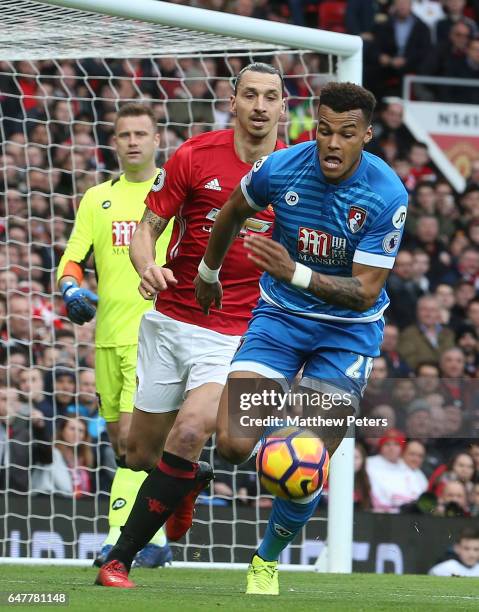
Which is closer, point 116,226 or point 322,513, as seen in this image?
point 116,226

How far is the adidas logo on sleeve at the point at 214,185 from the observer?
20.6 feet

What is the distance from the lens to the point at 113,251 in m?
7.83

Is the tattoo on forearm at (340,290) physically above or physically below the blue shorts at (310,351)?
above

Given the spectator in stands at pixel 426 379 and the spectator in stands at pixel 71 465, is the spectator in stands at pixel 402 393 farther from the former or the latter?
the spectator in stands at pixel 71 465

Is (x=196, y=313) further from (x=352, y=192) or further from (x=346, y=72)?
(x=346, y=72)

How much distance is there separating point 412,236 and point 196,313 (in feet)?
24.7

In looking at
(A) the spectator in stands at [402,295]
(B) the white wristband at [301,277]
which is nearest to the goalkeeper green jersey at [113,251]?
(B) the white wristband at [301,277]

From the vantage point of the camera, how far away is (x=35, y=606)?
4.88 meters

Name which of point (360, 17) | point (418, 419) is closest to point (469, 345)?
point (418, 419)

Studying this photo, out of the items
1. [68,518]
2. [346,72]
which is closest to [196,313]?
[346,72]

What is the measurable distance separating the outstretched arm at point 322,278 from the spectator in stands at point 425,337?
264 inches

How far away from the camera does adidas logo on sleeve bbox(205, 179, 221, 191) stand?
628 cm

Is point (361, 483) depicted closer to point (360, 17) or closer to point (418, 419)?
point (418, 419)

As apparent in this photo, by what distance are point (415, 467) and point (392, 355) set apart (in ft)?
6.56
